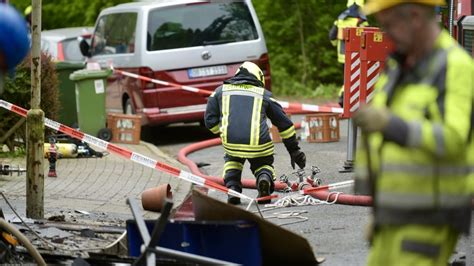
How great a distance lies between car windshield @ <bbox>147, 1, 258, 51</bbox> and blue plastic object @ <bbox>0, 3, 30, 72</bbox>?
484 inches

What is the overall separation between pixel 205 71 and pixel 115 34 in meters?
2.10

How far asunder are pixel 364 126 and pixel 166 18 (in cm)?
1335

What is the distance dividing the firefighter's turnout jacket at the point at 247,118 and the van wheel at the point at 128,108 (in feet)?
22.8

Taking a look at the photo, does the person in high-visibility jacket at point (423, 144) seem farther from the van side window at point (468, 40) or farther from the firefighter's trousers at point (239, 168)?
the firefighter's trousers at point (239, 168)

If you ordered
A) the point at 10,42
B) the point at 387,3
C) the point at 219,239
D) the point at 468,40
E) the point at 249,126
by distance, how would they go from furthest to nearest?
1. the point at 249,126
2. the point at 468,40
3. the point at 219,239
4. the point at 10,42
5. the point at 387,3

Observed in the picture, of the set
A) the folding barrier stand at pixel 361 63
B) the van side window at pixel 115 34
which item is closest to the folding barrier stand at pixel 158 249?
the folding barrier stand at pixel 361 63

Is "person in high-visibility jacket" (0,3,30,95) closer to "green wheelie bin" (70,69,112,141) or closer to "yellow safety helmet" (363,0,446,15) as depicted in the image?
"yellow safety helmet" (363,0,446,15)

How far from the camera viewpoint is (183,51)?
17.4 metres

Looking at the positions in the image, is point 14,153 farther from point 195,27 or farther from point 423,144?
point 423,144

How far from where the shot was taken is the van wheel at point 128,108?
59.1 feet

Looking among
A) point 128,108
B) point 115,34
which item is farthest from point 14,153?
point 115,34

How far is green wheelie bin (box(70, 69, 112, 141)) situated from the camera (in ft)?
56.9

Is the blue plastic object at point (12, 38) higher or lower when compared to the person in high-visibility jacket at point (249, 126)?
higher

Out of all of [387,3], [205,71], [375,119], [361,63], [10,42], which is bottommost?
[205,71]
